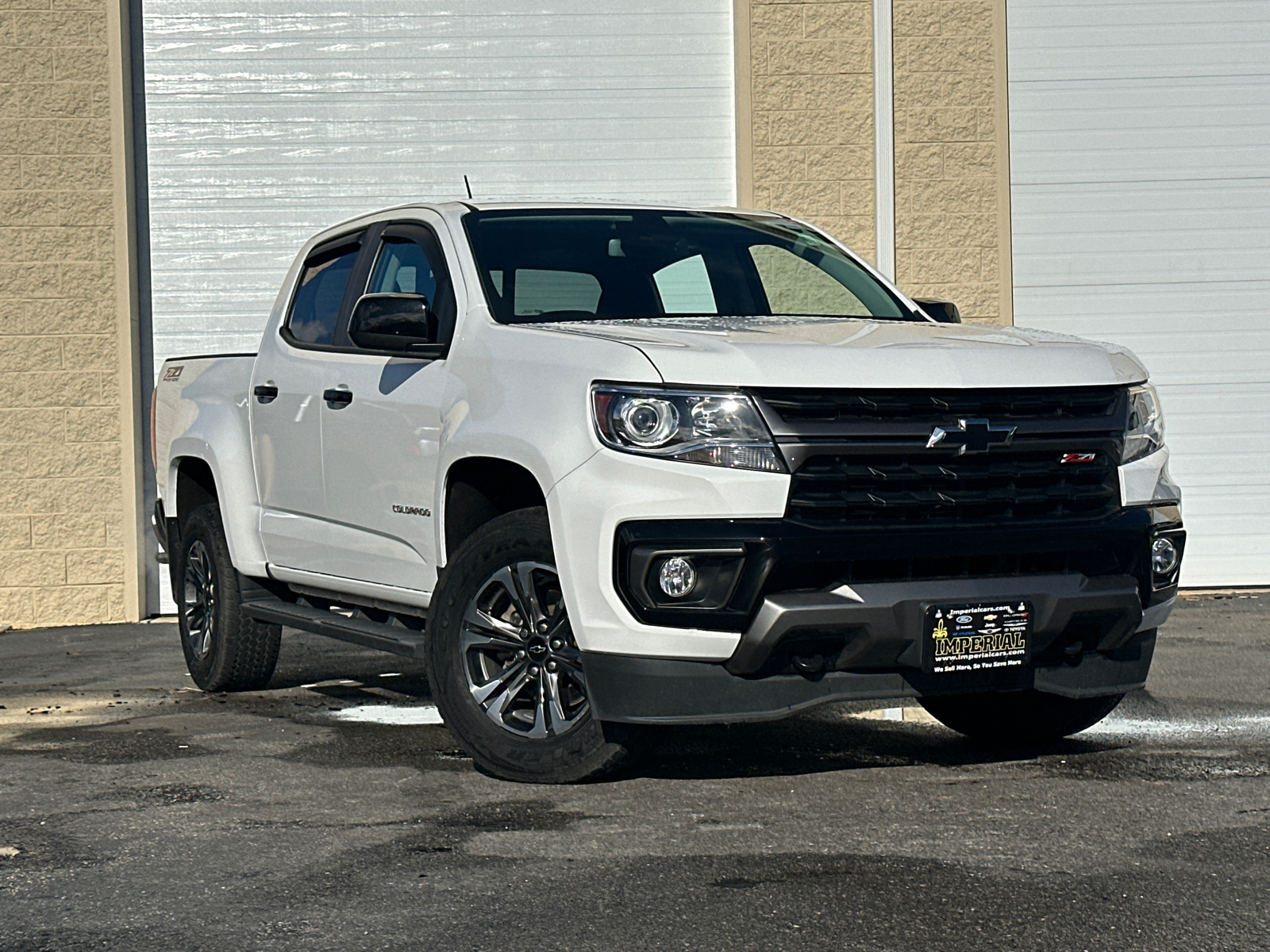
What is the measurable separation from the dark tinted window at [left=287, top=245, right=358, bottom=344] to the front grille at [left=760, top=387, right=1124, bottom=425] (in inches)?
106

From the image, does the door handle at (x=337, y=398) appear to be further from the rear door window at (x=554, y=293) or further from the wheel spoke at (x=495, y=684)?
the wheel spoke at (x=495, y=684)

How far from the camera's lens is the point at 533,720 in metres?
5.60

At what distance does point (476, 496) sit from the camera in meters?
5.88

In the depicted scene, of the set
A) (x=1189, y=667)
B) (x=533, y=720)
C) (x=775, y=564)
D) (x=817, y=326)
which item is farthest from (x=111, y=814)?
(x=1189, y=667)

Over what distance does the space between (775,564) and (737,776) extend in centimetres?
110

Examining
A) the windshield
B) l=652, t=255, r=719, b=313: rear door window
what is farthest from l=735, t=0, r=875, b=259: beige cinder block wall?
l=652, t=255, r=719, b=313: rear door window

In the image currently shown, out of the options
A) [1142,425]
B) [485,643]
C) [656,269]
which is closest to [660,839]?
[485,643]

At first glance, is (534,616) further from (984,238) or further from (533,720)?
(984,238)

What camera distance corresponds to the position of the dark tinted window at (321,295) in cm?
728

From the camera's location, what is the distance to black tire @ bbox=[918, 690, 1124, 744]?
6.24 metres

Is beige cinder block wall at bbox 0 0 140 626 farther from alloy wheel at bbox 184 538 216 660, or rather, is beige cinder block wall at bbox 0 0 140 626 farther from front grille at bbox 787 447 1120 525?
front grille at bbox 787 447 1120 525

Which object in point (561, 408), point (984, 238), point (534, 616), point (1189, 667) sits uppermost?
point (984, 238)

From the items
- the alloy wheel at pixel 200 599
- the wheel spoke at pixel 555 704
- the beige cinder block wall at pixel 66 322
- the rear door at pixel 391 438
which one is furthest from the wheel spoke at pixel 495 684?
the beige cinder block wall at pixel 66 322

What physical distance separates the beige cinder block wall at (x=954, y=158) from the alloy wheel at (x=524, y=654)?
740cm
